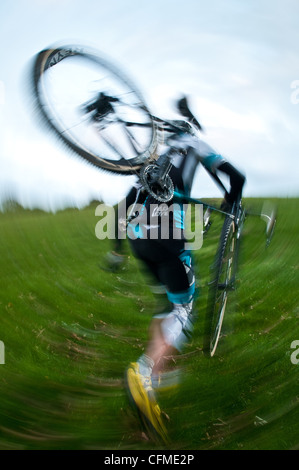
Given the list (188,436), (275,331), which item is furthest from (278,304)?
(188,436)

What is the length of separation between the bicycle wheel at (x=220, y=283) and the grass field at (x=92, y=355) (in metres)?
0.11

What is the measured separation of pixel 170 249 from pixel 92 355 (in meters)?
0.77

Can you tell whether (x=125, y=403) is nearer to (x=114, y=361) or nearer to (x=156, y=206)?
(x=114, y=361)

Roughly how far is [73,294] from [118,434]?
764mm

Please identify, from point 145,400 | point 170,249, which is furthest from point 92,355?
point 170,249

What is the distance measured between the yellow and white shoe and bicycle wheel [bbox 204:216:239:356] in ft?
1.24

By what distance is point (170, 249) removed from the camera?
2518 mm

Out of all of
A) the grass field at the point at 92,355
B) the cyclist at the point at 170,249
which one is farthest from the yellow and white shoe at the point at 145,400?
the grass field at the point at 92,355

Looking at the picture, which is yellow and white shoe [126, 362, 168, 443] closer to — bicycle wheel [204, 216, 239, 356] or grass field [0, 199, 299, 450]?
grass field [0, 199, 299, 450]

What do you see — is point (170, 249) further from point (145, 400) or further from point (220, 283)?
point (145, 400)

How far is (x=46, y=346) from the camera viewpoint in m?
2.77

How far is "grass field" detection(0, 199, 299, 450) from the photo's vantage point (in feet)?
8.58

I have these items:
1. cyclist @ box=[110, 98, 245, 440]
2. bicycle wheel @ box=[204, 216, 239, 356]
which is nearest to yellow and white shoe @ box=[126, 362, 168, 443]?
cyclist @ box=[110, 98, 245, 440]

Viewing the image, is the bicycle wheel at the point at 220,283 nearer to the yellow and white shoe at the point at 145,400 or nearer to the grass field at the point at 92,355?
the grass field at the point at 92,355
